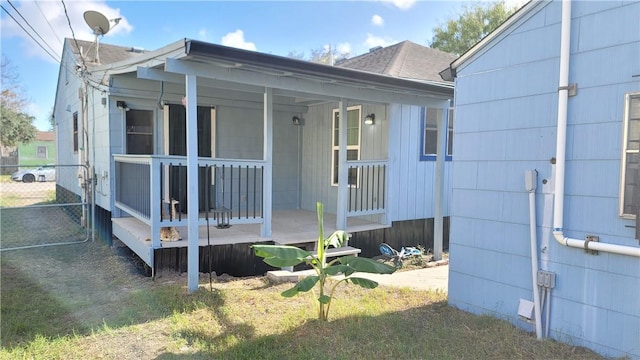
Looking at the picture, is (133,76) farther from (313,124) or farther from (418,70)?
(418,70)

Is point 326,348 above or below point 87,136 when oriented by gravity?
below

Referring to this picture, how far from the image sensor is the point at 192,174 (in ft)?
14.2

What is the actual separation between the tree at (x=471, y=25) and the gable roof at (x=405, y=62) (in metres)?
13.5

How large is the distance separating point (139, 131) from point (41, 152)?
107ft

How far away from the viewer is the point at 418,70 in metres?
8.05

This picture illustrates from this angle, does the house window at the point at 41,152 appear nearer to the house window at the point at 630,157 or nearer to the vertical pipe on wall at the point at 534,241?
the vertical pipe on wall at the point at 534,241

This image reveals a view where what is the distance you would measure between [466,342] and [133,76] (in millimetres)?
5819

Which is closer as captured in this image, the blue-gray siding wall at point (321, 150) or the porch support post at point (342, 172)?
the porch support post at point (342, 172)

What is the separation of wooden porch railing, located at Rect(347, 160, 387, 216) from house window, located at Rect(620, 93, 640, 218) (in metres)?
3.94

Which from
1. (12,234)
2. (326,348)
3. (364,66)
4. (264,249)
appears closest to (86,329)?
(264,249)

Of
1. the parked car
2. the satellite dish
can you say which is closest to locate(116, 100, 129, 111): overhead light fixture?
the satellite dish

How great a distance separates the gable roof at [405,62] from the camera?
7668 mm

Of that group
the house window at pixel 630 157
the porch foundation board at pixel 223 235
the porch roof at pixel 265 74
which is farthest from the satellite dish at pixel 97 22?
the house window at pixel 630 157

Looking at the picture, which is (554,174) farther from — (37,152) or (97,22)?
(37,152)
